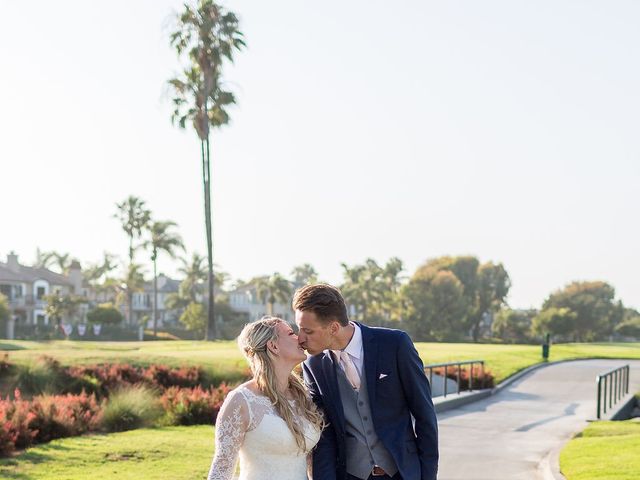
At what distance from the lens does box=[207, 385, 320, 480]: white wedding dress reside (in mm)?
4992

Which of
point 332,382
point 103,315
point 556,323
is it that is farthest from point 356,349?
point 556,323

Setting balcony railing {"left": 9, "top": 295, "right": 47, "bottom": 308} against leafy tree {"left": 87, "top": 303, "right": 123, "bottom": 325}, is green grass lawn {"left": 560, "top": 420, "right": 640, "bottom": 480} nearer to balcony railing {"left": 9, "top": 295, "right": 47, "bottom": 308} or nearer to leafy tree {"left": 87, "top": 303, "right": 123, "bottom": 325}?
leafy tree {"left": 87, "top": 303, "right": 123, "bottom": 325}

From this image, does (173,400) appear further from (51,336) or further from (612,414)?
(51,336)

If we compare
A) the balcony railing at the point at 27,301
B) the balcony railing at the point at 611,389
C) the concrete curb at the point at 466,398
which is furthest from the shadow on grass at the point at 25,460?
the balcony railing at the point at 27,301

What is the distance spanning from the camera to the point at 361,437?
17.7 feet

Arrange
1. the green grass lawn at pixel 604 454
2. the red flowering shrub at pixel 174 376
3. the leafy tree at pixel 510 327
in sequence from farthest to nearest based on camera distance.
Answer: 1. the leafy tree at pixel 510 327
2. the red flowering shrub at pixel 174 376
3. the green grass lawn at pixel 604 454

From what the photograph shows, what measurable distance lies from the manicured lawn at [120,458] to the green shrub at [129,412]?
1.02m

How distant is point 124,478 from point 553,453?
23.3 feet

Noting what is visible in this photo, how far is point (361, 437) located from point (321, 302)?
0.79 m

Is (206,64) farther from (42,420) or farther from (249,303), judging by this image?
(249,303)

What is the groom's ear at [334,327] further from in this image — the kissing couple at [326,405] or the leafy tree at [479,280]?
the leafy tree at [479,280]

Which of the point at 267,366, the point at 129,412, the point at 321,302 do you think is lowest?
the point at 129,412

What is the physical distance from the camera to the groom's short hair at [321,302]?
5.12m

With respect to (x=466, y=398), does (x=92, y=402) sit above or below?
above
